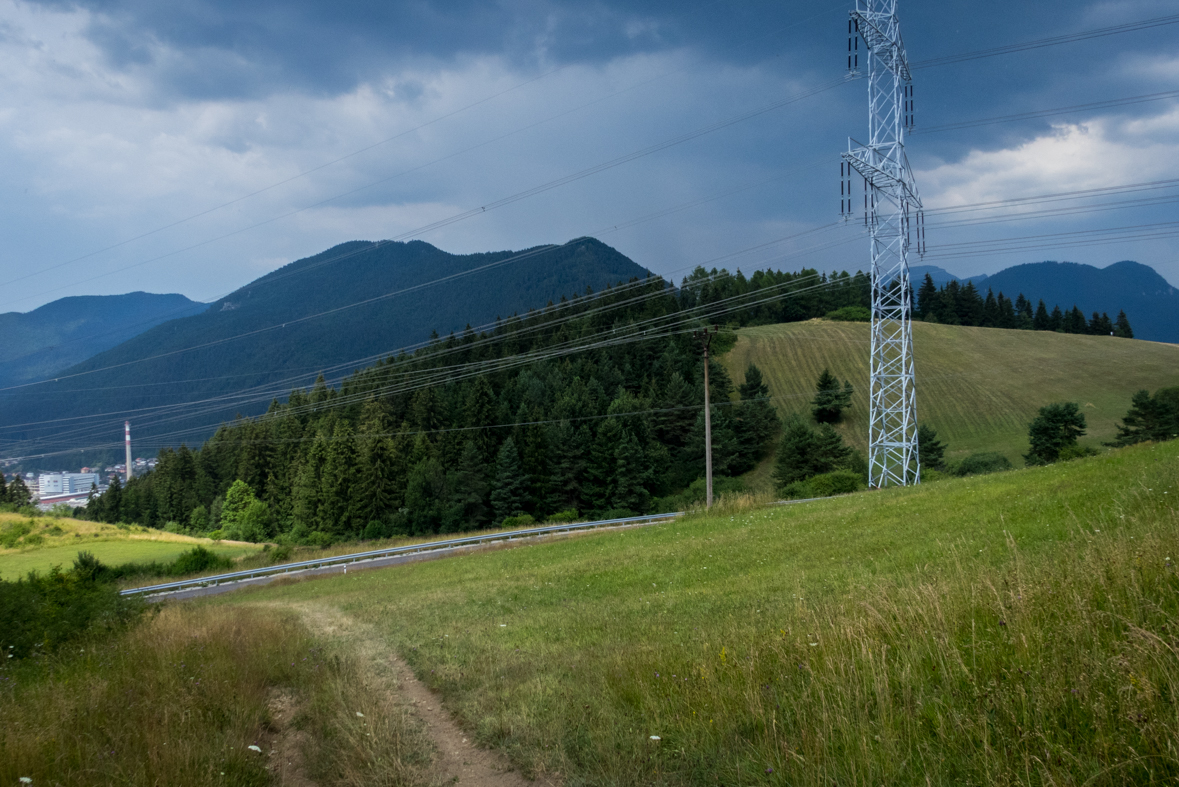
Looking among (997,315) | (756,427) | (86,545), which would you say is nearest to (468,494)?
(86,545)

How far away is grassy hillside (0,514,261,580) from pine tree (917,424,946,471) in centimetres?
6227

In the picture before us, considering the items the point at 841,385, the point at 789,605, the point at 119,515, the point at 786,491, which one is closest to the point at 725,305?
the point at 841,385

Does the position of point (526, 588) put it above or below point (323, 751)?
below

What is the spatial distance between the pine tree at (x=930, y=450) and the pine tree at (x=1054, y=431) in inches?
280

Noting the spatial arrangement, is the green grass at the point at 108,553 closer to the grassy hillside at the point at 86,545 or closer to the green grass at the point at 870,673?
the grassy hillside at the point at 86,545

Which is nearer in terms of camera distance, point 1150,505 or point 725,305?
point 1150,505

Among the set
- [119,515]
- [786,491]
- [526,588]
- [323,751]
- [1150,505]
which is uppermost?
[1150,505]

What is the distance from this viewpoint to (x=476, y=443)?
3105 inches

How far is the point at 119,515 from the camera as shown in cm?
10394

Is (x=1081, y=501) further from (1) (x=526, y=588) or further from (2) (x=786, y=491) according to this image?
(2) (x=786, y=491)

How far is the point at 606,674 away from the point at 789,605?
3.16 metres

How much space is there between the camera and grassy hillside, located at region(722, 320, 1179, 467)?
2854 inches

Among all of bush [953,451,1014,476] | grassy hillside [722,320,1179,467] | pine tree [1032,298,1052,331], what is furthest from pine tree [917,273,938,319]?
bush [953,451,1014,476]

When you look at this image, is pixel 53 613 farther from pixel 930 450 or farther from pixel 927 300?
pixel 927 300
